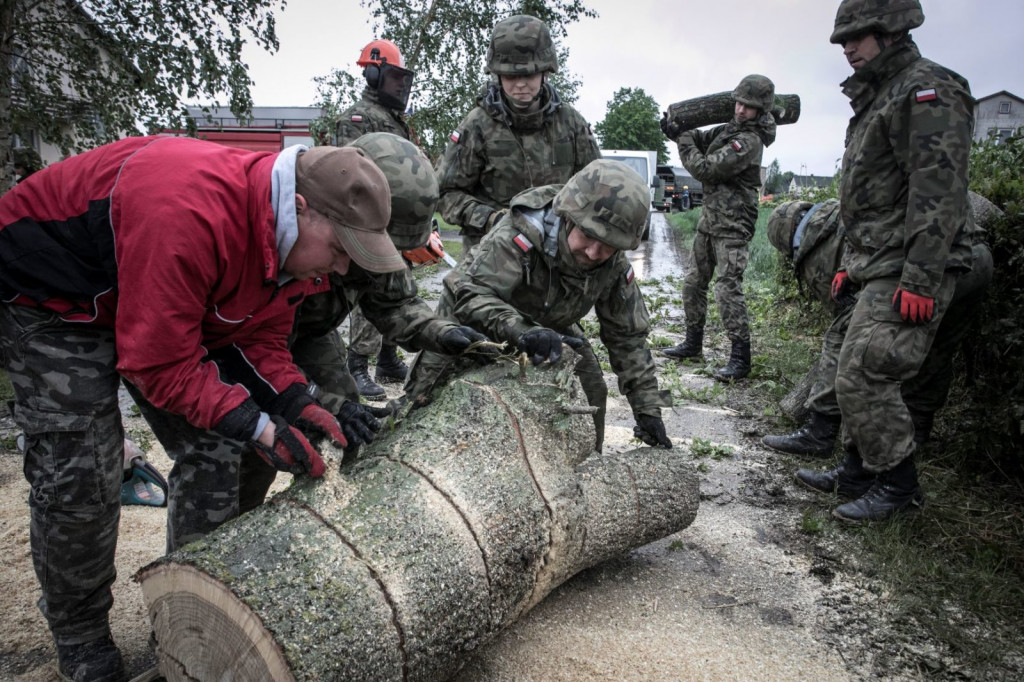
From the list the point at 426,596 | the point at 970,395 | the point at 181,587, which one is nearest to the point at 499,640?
the point at 426,596

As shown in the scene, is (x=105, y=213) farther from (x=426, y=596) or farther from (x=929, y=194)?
(x=929, y=194)

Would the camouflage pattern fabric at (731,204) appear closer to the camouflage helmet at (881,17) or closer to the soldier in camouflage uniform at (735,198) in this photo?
the soldier in camouflage uniform at (735,198)

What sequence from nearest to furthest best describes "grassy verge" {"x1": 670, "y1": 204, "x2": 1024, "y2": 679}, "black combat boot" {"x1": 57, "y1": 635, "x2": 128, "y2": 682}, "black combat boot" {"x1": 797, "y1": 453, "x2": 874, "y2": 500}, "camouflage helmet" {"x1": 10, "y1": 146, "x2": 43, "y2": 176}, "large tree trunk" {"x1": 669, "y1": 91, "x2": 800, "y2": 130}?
"black combat boot" {"x1": 57, "y1": 635, "x2": 128, "y2": 682}, "grassy verge" {"x1": 670, "y1": 204, "x2": 1024, "y2": 679}, "black combat boot" {"x1": 797, "y1": 453, "x2": 874, "y2": 500}, "camouflage helmet" {"x1": 10, "y1": 146, "x2": 43, "y2": 176}, "large tree trunk" {"x1": 669, "y1": 91, "x2": 800, "y2": 130}

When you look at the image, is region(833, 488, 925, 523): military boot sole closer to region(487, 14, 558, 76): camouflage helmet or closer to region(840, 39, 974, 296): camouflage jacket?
region(840, 39, 974, 296): camouflage jacket

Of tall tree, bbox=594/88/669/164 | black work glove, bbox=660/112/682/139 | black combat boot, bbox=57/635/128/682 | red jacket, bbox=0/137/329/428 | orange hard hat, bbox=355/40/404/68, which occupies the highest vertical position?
tall tree, bbox=594/88/669/164

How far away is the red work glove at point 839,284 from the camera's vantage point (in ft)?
13.0

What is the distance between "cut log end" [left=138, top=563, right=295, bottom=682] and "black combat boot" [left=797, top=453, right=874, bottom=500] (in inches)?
120

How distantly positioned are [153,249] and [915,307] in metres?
3.01

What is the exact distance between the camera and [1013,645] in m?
2.61

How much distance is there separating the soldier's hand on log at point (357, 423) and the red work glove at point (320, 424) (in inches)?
1.3

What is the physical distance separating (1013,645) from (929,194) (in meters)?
1.82

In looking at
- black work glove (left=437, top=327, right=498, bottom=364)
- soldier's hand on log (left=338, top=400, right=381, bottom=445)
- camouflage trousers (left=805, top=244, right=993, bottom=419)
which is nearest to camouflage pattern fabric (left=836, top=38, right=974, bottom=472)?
camouflage trousers (left=805, top=244, right=993, bottom=419)

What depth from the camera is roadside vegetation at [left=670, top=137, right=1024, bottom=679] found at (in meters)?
2.73

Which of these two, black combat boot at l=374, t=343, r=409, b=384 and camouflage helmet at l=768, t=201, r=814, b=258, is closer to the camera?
camouflage helmet at l=768, t=201, r=814, b=258
